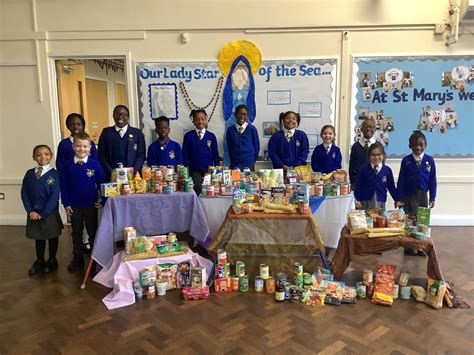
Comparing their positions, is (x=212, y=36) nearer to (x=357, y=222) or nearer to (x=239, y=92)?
(x=239, y=92)

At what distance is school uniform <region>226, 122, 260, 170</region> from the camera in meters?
4.71

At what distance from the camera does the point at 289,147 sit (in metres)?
4.62

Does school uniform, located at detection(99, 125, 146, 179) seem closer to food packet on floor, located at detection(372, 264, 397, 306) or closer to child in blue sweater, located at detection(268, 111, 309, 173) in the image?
child in blue sweater, located at detection(268, 111, 309, 173)

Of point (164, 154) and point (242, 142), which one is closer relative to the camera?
point (164, 154)

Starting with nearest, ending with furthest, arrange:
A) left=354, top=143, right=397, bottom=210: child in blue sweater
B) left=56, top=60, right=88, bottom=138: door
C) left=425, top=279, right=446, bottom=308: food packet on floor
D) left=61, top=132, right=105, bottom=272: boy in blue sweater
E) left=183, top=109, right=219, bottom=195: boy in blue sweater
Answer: left=425, top=279, right=446, bottom=308: food packet on floor, left=61, top=132, right=105, bottom=272: boy in blue sweater, left=354, top=143, right=397, bottom=210: child in blue sweater, left=183, top=109, right=219, bottom=195: boy in blue sweater, left=56, top=60, right=88, bottom=138: door

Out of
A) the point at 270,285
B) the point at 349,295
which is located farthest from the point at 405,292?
the point at 270,285

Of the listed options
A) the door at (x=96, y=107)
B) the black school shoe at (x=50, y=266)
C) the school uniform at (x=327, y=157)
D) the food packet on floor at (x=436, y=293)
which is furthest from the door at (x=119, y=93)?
the food packet on floor at (x=436, y=293)

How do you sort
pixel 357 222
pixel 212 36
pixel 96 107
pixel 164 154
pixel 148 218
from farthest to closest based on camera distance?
pixel 96 107, pixel 212 36, pixel 164 154, pixel 148 218, pixel 357 222

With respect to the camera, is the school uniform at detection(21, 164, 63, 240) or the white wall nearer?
the school uniform at detection(21, 164, 63, 240)

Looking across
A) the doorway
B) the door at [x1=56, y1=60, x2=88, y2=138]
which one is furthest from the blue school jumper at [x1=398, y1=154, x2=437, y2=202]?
the door at [x1=56, y1=60, x2=88, y2=138]

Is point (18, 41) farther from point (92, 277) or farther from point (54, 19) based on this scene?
point (92, 277)

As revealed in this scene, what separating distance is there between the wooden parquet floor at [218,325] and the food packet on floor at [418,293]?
0.06 metres

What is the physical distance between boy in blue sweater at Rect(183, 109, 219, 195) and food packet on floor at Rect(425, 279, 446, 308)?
8.85 ft

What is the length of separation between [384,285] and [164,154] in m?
2.71
